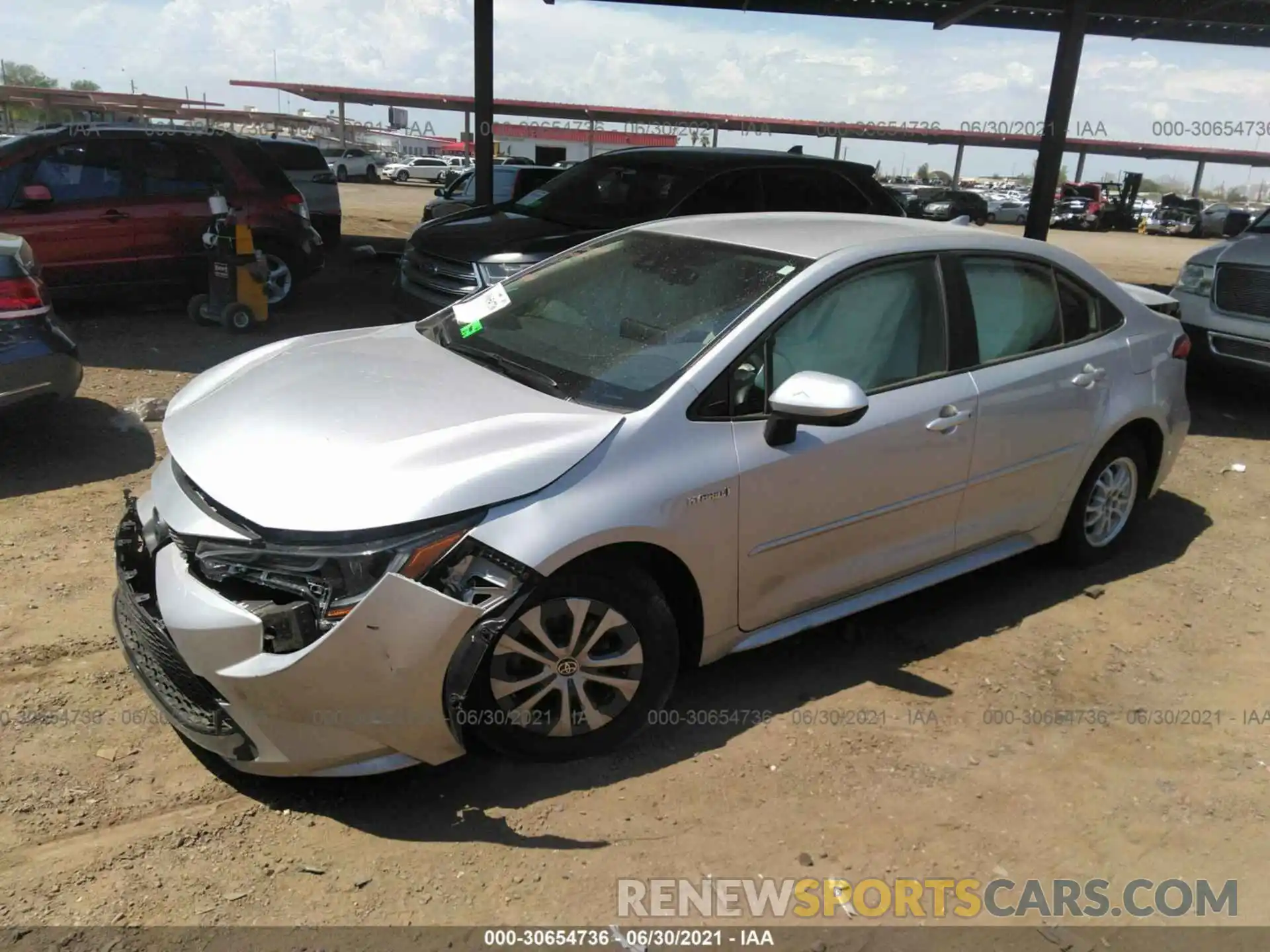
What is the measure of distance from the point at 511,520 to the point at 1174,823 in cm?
231

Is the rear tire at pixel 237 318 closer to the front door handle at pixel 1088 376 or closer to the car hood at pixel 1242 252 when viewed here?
the front door handle at pixel 1088 376

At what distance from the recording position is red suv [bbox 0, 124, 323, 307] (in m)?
8.13

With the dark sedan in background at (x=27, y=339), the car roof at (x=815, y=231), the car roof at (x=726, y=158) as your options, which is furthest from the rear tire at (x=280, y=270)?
the car roof at (x=815, y=231)

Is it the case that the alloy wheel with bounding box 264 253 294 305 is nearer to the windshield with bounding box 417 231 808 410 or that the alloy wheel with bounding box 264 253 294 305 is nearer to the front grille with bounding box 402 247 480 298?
the front grille with bounding box 402 247 480 298

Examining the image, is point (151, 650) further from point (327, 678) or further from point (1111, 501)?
point (1111, 501)

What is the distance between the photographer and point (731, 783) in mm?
3053

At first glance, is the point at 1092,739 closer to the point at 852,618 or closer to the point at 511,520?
the point at 852,618

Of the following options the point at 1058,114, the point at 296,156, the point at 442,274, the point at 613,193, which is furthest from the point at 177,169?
the point at 1058,114

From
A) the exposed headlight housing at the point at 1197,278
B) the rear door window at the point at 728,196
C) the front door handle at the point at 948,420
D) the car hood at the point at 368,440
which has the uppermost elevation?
the rear door window at the point at 728,196

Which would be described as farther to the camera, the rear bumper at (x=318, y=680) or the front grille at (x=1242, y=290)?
the front grille at (x=1242, y=290)

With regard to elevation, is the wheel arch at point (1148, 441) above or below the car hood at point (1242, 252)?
below

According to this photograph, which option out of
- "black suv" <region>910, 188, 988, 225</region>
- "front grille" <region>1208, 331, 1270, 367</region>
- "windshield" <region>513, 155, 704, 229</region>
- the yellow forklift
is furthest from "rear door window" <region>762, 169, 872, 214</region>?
"black suv" <region>910, 188, 988, 225</region>

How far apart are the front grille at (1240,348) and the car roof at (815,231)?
425 centimetres

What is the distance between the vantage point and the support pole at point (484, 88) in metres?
10.7
